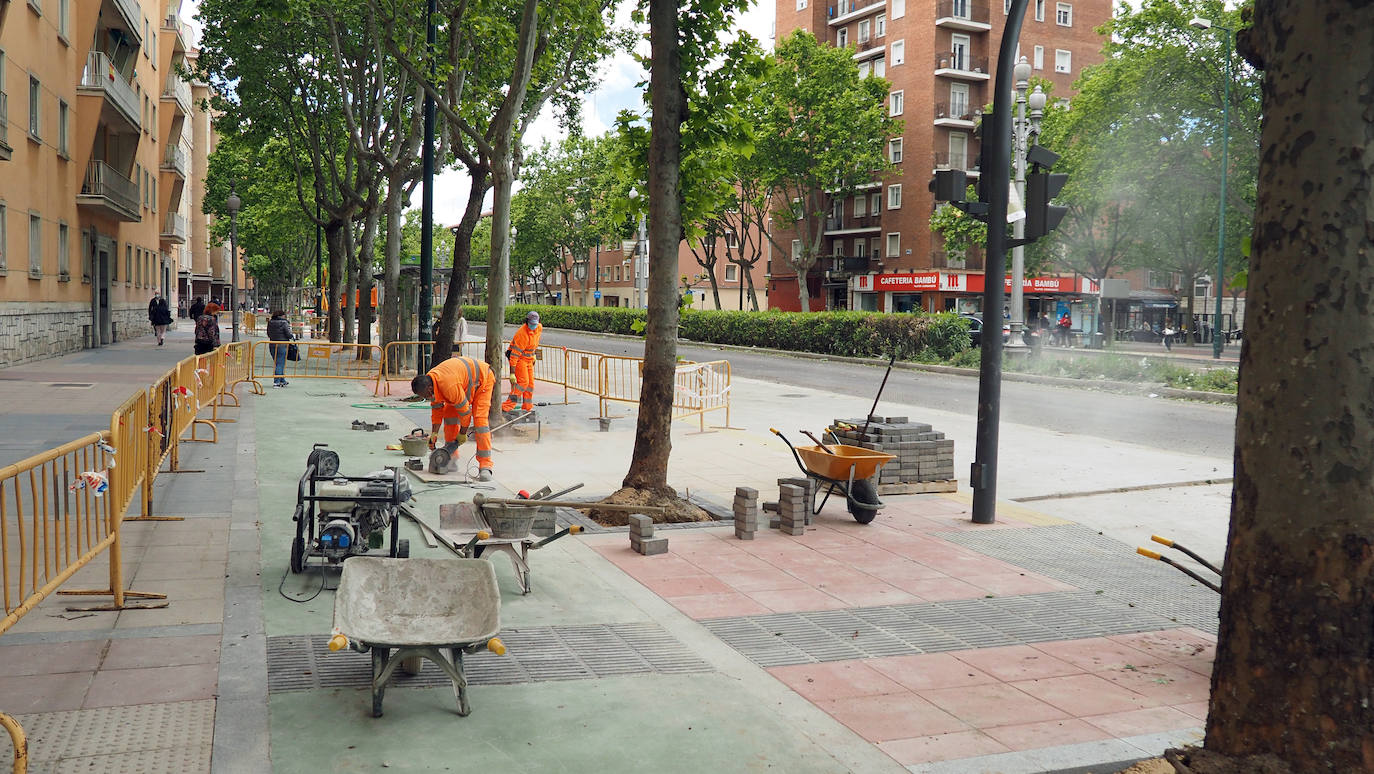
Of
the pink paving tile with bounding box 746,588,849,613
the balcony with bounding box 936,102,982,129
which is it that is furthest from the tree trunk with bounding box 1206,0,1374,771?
the balcony with bounding box 936,102,982,129

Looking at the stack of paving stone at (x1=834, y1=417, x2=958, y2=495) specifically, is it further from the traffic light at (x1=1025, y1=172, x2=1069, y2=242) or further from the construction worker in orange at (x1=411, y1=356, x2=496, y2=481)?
the construction worker in orange at (x1=411, y1=356, x2=496, y2=481)

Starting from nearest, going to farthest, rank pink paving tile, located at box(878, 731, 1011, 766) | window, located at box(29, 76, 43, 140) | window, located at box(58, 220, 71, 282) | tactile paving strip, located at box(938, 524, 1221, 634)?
pink paving tile, located at box(878, 731, 1011, 766)
tactile paving strip, located at box(938, 524, 1221, 634)
window, located at box(29, 76, 43, 140)
window, located at box(58, 220, 71, 282)

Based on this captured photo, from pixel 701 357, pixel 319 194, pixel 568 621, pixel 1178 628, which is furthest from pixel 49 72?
pixel 1178 628

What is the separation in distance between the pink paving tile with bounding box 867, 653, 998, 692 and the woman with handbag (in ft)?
64.4

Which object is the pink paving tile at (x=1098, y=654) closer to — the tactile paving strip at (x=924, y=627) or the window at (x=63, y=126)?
the tactile paving strip at (x=924, y=627)

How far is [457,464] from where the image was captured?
11438mm

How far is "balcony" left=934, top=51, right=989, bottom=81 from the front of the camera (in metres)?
57.6

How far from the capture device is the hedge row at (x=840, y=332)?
3036 cm

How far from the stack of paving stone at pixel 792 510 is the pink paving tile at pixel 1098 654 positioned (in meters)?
2.93

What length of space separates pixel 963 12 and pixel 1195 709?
58843mm

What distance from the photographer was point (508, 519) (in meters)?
6.98

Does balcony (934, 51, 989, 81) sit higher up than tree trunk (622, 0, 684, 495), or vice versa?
balcony (934, 51, 989, 81)

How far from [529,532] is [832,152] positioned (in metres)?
46.4

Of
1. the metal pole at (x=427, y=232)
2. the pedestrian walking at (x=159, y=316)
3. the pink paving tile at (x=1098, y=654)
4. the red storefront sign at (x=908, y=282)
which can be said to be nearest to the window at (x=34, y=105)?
→ the pedestrian walking at (x=159, y=316)
